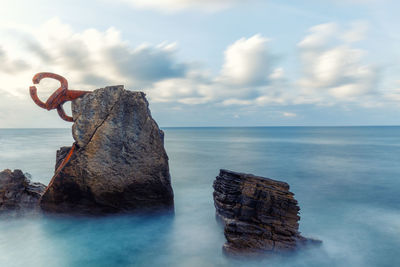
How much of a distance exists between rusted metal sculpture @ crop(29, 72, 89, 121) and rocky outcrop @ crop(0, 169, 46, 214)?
3.28 meters

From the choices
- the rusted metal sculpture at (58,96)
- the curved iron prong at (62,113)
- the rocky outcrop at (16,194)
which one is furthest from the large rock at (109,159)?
the rocky outcrop at (16,194)

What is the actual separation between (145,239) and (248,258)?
353 cm

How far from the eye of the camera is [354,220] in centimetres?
1111

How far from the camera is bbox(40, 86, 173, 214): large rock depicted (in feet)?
30.1

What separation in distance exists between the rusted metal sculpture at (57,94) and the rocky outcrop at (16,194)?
10.8ft

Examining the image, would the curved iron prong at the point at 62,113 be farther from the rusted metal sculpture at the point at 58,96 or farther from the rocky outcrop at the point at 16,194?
the rocky outcrop at the point at 16,194

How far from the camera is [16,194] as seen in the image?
10383 mm

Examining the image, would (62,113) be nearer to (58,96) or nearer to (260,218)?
(58,96)

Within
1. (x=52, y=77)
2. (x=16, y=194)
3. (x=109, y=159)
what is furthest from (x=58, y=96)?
(x=16, y=194)

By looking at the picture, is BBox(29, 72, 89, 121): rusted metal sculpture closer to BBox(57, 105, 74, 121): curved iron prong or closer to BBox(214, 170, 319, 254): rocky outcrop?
BBox(57, 105, 74, 121): curved iron prong

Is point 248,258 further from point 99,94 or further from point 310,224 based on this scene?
point 99,94

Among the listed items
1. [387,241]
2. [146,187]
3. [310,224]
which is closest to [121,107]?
[146,187]

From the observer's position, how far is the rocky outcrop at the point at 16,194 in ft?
33.4

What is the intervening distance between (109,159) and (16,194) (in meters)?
4.43
